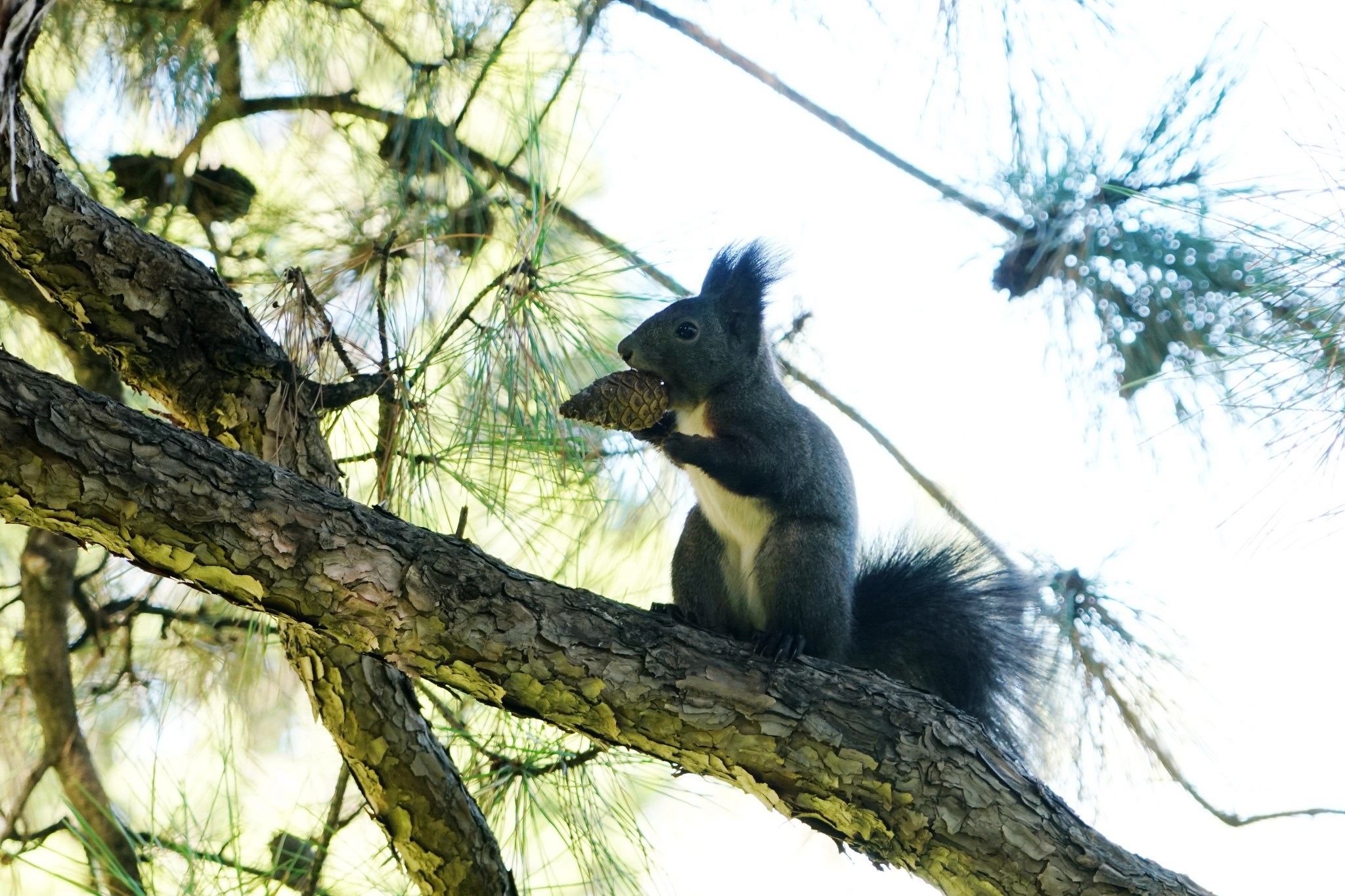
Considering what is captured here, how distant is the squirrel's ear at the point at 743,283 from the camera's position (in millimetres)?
2373

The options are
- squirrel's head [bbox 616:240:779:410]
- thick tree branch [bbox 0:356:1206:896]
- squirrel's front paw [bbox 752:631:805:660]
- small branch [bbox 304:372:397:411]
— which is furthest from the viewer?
squirrel's head [bbox 616:240:779:410]

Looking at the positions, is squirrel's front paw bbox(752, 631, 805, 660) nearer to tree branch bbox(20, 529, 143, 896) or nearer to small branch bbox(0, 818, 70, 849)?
small branch bbox(0, 818, 70, 849)

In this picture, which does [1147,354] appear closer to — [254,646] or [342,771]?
[342,771]

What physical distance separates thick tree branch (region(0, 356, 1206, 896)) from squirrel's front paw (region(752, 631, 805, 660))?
0.04 meters

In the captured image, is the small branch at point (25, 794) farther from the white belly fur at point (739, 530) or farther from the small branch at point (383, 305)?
the white belly fur at point (739, 530)

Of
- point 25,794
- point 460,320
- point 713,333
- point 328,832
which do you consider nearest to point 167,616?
point 25,794

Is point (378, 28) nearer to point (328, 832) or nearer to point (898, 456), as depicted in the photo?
point (898, 456)

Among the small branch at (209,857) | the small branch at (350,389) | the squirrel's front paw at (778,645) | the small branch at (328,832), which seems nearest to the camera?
the squirrel's front paw at (778,645)

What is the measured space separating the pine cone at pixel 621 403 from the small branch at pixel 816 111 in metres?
0.72

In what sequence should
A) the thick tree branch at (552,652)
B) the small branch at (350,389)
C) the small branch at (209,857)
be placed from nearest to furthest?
the thick tree branch at (552,652), the small branch at (209,857), the small branch at (350,389)

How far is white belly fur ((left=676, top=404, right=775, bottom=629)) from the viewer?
2137mm

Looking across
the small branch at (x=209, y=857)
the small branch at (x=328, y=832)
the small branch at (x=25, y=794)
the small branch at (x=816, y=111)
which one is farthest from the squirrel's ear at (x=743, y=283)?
the small branch at (x=25, y=794)

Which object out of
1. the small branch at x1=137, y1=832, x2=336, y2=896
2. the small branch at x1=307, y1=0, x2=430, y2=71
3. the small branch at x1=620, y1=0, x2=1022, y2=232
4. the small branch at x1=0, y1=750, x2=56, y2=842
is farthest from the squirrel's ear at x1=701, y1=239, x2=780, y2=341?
the small branch at x1=0, y1=750, x2=56, y2=842

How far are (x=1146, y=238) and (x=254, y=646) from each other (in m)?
2.26
